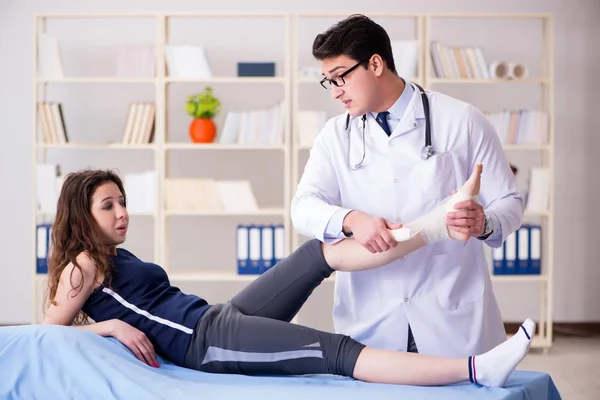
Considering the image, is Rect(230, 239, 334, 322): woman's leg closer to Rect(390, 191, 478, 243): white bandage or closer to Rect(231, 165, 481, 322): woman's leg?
Rect(231, 165, 481, 322): woman's leg

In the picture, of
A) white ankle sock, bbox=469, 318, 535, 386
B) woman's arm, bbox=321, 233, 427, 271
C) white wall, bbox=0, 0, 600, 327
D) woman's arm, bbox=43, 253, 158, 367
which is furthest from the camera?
white wall, bbox=0, 0, 600, 327

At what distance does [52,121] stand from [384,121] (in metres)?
2.71

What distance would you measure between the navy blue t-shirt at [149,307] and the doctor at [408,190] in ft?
1.42

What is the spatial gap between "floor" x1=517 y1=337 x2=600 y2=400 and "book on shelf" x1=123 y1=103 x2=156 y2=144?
2.26m

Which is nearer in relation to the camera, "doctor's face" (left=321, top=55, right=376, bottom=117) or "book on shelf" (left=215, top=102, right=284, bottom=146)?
"doctor's face" (left=321, top=55, right=376, bottom=117)

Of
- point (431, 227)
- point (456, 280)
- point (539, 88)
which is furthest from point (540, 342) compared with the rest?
point (431, 227)

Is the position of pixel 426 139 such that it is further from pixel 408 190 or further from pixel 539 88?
pixel 539 88

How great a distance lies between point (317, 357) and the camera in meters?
1.91

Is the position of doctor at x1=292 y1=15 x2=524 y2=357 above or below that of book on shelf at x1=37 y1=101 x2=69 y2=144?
below

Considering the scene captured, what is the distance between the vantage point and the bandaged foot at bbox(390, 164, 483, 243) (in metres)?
1.72

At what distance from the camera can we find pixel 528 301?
15.9ft

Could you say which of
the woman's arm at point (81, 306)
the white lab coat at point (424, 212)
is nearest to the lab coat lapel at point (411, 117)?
the white lab coat at point (424, 212)

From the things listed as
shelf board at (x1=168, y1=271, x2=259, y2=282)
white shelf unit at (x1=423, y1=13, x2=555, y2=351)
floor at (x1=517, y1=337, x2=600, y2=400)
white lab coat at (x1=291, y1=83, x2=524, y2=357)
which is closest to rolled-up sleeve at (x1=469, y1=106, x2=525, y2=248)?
white lab coat at (x1=291, y1=83, x2=524, y2=357)

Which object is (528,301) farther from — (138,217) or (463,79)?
(138,217)
